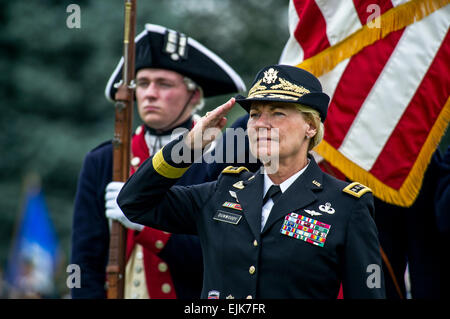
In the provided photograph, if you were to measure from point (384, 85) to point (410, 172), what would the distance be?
1.83ft

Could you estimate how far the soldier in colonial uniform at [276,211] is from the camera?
3.41m

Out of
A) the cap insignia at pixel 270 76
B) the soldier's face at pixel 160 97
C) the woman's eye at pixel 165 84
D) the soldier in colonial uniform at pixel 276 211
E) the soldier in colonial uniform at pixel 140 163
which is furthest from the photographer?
the woman's eye at pixel 165 84

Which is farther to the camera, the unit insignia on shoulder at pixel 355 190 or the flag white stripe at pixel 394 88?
the flag white stripe at pixel 394 88

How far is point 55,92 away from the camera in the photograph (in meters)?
17.0

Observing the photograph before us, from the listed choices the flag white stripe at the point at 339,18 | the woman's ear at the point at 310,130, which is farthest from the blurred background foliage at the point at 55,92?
the woman's ear at the point at 310,130

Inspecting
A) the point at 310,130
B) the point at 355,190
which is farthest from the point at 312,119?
the point at 355,190

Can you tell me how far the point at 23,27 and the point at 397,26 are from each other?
44.7 feet

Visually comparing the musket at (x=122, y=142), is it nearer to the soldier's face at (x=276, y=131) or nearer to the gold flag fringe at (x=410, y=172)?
the gold flag fringe at (x=410, y=172)

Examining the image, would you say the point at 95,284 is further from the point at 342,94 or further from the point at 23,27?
the point at 23,27

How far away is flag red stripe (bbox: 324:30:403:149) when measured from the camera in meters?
4.81

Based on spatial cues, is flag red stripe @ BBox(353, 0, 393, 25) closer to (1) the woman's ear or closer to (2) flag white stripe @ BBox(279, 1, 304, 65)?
(2) flag white stripe @ BBox(279, 1, 304, 65)

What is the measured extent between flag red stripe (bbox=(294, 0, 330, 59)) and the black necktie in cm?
148

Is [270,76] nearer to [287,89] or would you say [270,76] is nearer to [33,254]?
[287,89]

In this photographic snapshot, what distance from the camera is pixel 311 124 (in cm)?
368
